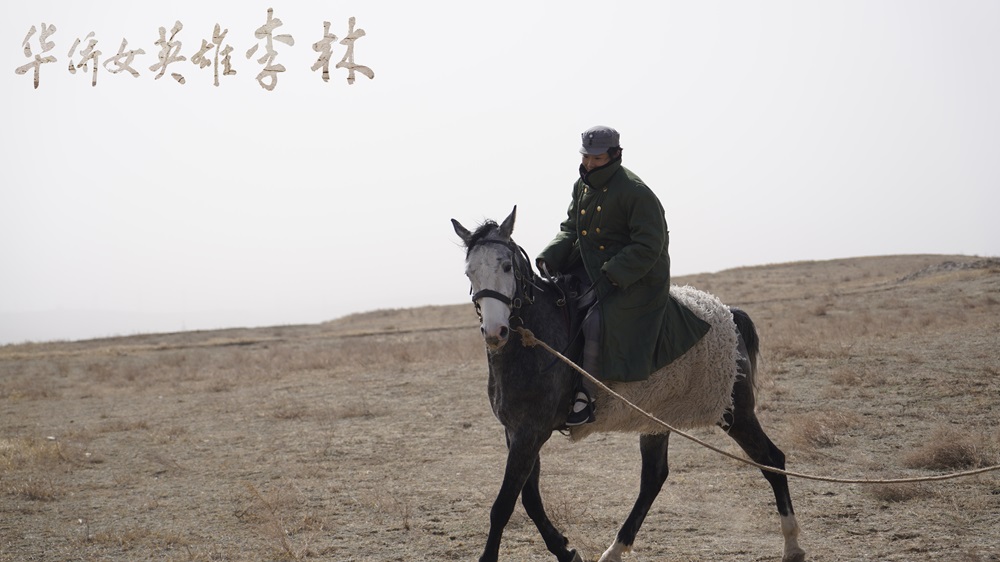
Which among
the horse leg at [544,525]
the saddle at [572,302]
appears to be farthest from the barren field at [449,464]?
the saddle at [572,302]

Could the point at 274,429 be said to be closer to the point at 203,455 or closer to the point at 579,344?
the point at 203,455

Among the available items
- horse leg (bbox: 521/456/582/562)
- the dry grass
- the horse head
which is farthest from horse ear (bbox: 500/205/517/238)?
the dry grass

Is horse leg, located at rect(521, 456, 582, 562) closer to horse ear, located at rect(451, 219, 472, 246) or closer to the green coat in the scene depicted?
the green coat

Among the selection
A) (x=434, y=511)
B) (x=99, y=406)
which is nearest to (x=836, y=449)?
(x=434, y=511)

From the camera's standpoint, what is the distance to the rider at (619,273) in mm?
5891

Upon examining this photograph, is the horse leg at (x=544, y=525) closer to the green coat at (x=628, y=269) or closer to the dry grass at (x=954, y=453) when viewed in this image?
the green coat at (x=628, y=269)

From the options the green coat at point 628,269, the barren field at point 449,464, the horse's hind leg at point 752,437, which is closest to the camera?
the green coat at point 628,269

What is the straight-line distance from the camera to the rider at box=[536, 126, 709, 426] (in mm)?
5891

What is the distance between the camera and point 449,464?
33.9 ft

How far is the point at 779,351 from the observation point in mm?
15305

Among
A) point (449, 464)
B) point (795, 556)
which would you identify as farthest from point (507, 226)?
point (449, 464)

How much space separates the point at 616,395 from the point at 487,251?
1.36m

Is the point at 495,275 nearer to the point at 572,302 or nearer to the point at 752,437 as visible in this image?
the point at 572,302

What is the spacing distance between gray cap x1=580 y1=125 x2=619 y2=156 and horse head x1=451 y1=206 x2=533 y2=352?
831 millimetres
